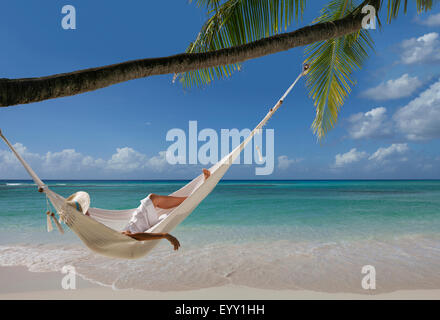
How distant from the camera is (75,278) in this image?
2.47m

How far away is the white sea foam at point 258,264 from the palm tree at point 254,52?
1.22 m

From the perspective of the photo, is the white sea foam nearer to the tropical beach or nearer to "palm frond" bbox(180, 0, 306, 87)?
the tropical beach

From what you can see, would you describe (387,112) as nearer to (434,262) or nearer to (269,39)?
(434,262)

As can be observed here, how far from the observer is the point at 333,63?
2467mm

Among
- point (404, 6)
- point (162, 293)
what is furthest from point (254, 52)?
point (162, 293)

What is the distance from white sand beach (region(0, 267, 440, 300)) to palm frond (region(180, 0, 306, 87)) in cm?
152

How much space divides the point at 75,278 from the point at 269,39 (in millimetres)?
2326

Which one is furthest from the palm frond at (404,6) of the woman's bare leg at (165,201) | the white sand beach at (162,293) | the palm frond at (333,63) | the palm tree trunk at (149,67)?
the white sand beach at (162,293)

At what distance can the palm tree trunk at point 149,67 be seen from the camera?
0.79 meters

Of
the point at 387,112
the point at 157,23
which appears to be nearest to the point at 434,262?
the point at 157,23

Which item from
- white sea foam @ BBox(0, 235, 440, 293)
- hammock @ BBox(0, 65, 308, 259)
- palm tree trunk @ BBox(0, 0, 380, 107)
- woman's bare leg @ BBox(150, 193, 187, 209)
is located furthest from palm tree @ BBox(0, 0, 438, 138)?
white sea foam @ BBox(0, 235, 440, 293)

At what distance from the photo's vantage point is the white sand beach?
214cm

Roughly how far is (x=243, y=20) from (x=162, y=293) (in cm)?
193

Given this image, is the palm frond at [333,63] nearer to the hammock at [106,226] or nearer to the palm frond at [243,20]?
the palm frond at [243,20]
